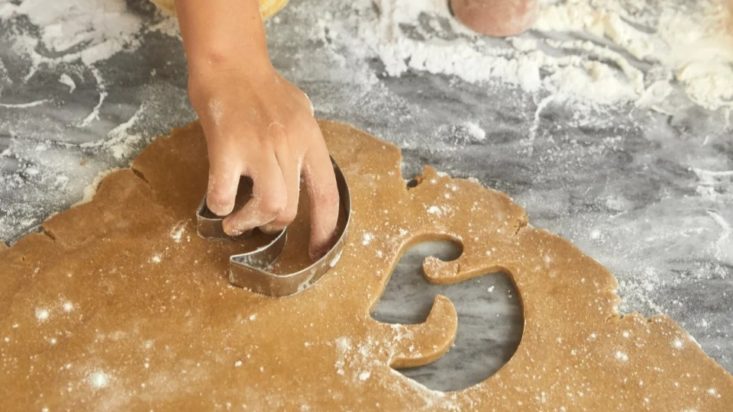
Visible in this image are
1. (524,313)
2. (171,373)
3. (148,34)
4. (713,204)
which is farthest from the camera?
(148,34)

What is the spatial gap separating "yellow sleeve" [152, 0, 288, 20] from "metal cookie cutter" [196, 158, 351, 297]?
0.46 metres

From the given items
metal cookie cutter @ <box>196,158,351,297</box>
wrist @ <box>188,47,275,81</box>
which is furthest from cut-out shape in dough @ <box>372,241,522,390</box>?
wrist @ <box>188,47,275,81</box>

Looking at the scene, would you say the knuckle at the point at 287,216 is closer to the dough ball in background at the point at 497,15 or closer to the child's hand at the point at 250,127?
the child's hand at the point at 250,127

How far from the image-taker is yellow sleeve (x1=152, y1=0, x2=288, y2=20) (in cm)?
155

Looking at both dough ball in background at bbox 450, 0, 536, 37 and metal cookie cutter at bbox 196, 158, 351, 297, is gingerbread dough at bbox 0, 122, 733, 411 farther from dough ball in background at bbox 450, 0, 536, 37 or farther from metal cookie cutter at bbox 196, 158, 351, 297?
dough ball in background at bbox 450, 0, 536, 37

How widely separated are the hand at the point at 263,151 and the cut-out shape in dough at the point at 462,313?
156mm

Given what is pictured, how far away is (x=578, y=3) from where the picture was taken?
166 centimetres

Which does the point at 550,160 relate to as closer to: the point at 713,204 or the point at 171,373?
the point at 713,204

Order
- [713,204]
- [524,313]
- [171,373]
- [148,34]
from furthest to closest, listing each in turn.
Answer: [148,34] → [713,204] → [524,313] → [171,373]

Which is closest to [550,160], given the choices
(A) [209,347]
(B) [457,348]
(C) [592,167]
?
(C) [592,167]

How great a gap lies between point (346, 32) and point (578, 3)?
48cm

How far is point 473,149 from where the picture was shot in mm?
1482

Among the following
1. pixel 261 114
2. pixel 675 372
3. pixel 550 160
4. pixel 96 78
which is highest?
pixel 261 114

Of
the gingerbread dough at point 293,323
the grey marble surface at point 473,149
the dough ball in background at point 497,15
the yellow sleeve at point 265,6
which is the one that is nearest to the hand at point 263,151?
the gingerbread dough at point 293,323
